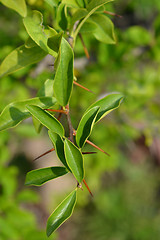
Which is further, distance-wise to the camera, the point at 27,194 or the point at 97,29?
the point at 27,194

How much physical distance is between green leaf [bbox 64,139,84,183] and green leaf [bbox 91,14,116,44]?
30 cm

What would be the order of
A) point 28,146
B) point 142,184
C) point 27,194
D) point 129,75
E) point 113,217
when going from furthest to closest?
point 142,184 → point 113,217 → point 28,146 → point 129,75 → point 27,194

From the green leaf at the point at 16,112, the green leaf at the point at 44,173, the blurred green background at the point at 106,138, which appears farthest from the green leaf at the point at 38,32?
the blurred green background at the point at 106,138

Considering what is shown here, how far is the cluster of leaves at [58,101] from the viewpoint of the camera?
0.48 m

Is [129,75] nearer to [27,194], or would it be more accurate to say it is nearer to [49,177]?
[27,194]

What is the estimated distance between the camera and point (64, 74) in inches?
19.4

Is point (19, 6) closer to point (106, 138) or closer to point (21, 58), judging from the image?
point (21, 58)

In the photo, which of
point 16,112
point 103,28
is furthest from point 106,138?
point 16,112

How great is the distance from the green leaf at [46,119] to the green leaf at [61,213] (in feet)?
0.41

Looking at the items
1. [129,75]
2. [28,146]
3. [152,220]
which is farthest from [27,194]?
[152,220]

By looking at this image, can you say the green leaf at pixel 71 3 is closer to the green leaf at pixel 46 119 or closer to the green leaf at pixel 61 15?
the green leaf at pixel 61 15

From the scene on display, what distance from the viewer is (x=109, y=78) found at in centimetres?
165

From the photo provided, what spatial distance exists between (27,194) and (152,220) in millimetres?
2654

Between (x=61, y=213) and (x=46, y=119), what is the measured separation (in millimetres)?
178
